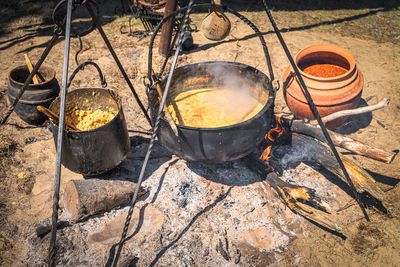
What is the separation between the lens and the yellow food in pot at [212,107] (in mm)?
3820

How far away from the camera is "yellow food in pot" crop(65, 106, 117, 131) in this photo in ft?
12.8

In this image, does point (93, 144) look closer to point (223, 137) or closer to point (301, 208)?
point (223, 137)

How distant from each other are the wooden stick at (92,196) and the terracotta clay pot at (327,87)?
3169 mm

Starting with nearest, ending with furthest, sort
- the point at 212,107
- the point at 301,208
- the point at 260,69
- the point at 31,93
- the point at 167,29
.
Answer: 1. the point at 301,208
2. the point at 212,107
3. the point at 31,93
4. the point at 260,69
5. the point at 167,29

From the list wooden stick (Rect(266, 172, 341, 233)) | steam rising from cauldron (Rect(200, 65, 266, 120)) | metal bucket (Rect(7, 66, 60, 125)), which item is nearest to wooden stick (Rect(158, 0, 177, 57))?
steam rising from cauldron (Rect(200, 65, 266, 120))

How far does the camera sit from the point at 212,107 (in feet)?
13.6

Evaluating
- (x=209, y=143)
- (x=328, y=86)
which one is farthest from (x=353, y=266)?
(x=328, y=86)

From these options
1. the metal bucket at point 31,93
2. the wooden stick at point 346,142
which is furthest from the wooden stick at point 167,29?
the wooden stick at point 346,142

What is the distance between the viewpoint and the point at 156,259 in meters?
3.22

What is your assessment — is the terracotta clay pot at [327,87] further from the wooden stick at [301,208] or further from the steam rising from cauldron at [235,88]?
the wooden stick at [301,208]

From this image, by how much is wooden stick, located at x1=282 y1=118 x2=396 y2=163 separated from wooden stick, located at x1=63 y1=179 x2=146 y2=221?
284cm

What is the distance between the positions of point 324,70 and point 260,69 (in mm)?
1998

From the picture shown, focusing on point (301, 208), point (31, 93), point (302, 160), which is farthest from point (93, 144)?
point (302, 160)

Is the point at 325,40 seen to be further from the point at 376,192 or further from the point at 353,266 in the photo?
the point at 353,266
